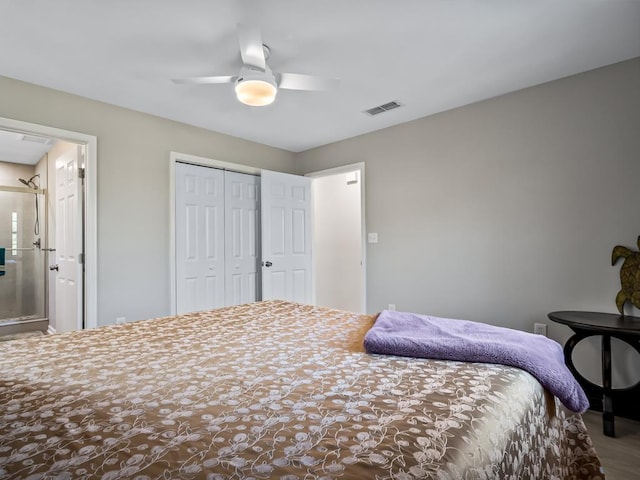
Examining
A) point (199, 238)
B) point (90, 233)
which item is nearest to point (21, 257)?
point (90, 233)

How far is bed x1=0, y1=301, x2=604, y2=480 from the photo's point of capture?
70cm

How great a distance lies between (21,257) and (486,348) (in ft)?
19.9

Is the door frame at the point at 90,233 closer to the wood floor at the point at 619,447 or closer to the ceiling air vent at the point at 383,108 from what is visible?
the ceiling air vent at the point at 383,108

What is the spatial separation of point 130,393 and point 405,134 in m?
3.45

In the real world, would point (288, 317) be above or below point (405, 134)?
below

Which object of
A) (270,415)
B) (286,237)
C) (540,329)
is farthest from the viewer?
(286,237)

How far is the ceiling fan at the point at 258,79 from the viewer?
2022 mm

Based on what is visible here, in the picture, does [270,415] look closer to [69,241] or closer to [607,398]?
[607,398]

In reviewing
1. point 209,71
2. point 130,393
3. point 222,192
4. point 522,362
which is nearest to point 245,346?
point 130,393

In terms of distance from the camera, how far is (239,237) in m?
4.18

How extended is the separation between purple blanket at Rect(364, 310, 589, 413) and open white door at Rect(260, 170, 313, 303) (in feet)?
9.07

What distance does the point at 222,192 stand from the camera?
404cm

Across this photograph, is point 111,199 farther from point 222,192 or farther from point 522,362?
point 522,362

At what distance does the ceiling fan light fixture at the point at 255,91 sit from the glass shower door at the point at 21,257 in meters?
4.34
